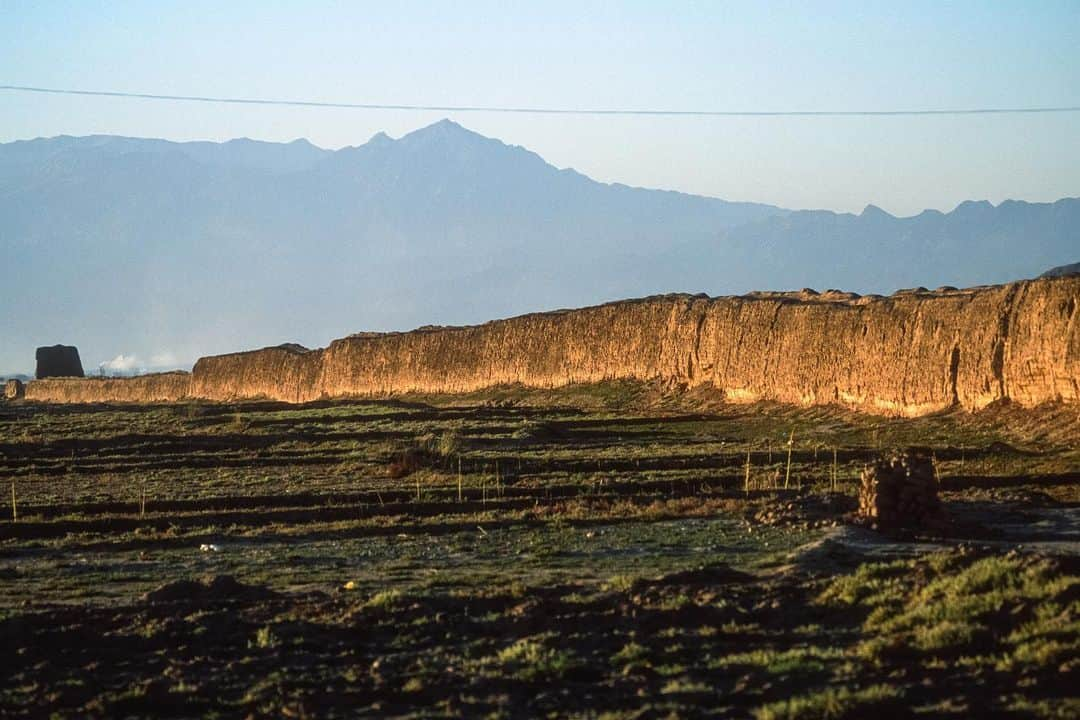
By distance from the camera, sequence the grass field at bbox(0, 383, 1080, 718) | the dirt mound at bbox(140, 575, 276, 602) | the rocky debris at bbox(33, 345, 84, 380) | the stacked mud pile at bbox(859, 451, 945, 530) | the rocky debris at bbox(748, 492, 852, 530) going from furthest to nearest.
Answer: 1. the rocky debris at bbox(33, 345, 84, 380)
2. the rocky debris at bbox(748, 492, 852, 530)
3. the stacked mud pile at bbox(859, 451, 945, 530)
4. the dirt mound at bbox(140, 575, 276, 602)
5. the grass field at bbox(0, 383, 1080, 718)

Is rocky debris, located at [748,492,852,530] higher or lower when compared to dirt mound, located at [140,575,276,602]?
higher

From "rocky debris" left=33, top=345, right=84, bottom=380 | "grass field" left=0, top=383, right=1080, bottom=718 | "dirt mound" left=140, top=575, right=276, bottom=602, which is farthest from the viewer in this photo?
"rocky debris" left=33, top=345, right=84, bottom=380

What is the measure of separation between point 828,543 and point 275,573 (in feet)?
20.5

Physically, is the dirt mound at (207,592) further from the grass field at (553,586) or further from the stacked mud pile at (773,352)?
the stacked mud pile at (773,352)

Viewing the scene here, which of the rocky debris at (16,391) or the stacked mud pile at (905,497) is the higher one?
the rocky debris at (16,391)

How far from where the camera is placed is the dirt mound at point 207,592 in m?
14.5

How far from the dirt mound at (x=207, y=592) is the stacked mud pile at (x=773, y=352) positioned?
67.5ft

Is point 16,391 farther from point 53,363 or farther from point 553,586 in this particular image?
point 553,586

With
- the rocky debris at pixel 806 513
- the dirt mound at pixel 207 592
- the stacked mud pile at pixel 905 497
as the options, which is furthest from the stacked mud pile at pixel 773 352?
the dirt mound at pixel 207 592

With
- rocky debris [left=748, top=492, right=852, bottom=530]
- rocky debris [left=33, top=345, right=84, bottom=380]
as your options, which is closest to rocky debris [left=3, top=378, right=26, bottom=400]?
rocky debris [left=33, top=345, right=84, bottom=380]

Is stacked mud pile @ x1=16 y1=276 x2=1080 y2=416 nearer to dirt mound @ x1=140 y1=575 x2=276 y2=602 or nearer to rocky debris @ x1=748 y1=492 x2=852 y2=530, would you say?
rocky debris @ x1=748 y1=492 x2=852 y2=530

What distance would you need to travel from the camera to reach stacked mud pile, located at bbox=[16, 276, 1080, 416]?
32.0m

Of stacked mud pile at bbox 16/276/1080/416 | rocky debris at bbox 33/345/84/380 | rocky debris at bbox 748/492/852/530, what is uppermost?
rocky debris at bbox 33/345/84/380

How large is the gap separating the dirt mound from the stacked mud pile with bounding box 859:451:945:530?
717 centimetres
